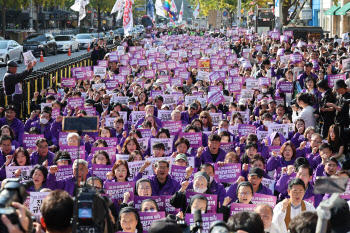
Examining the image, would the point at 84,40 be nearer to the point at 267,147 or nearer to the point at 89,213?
the point at 267,147

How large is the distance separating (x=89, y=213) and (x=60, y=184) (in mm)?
4818

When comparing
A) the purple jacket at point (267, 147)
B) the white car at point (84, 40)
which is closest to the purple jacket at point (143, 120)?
the purple jacket at point (267, 147)

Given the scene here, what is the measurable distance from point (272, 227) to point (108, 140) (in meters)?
4.97

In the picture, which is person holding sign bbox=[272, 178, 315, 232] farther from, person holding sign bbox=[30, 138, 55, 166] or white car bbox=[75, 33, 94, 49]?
white car bbox=[75, 33, 94, 49]

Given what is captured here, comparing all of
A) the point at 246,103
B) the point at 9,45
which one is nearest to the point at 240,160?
the point at 246,103

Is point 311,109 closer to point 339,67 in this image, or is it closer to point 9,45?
point 339,67

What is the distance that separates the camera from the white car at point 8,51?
33.8 metres

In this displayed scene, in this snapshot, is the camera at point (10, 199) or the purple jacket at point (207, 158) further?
the purple jacket at point (207, 158)

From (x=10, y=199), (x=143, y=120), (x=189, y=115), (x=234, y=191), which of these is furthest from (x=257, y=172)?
(x=10, y=199)

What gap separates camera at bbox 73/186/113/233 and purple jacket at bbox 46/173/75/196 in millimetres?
4587

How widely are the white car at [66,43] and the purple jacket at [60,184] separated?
130 feet

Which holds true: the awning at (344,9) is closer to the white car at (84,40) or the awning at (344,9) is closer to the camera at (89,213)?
the white car at (84,40)

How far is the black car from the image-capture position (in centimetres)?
4378

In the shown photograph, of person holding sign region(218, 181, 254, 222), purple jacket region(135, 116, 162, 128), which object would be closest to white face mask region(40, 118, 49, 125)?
purple jacket region(135, 116, 162, 128)
